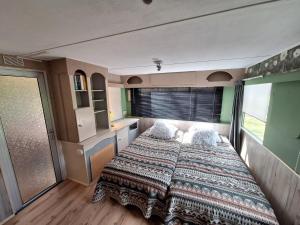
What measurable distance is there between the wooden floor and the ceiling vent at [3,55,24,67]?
2.06 m

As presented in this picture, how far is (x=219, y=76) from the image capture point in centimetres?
304

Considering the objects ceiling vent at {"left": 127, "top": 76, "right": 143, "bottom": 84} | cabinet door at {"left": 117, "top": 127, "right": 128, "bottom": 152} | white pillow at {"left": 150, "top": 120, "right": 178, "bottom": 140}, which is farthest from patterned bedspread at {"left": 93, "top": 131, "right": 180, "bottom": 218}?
ceiling vent at {"left": 127, "top": 76, "right": 143, "bottom": 84}

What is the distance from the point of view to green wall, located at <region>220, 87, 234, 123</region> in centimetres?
300

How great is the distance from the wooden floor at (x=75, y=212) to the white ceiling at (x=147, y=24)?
2167 mm

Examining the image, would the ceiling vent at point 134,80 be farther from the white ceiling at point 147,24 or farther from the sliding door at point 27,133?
the white ceiling at point 147,24

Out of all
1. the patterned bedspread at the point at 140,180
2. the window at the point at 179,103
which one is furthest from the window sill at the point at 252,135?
the patterned bedspread at the point at 140,180

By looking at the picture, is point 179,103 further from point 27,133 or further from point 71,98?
point 27,133

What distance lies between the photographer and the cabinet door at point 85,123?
83.0 inches

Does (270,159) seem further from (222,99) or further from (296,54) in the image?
(222,99)

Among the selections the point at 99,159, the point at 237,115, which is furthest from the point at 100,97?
the point at 237,115

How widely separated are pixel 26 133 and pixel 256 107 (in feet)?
12.1

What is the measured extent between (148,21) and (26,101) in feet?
6.98

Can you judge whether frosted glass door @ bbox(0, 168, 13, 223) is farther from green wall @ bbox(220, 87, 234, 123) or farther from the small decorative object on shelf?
green wall @ bbox(220, 87, 234, 123)

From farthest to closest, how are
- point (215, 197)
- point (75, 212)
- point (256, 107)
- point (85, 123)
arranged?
point (85, 123), point (256, 107), point (75, 212), point (215, 197)
